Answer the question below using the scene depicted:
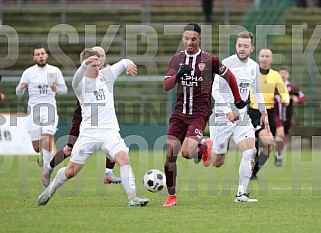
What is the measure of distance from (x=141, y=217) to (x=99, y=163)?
11.5m

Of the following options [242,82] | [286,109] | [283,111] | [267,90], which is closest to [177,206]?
[242,82]

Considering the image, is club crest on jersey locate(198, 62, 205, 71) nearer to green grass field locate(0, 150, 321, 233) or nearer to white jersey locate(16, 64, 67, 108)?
green grass field locate(0, 150, 321, 233)

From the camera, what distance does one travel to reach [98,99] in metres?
11.5

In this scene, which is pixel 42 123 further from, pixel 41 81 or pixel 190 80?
pixel 190 80

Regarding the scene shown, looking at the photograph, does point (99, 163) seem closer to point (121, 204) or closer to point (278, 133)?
point (278, 133)

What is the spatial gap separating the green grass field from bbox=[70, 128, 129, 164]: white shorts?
705mm

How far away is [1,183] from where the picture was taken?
15727 mm

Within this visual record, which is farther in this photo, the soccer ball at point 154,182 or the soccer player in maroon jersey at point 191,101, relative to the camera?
the soccer ball at point 154,182

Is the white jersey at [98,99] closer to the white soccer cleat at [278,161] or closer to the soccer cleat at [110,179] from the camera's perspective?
the soccer cleat at [110,179]

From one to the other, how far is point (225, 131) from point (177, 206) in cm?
204

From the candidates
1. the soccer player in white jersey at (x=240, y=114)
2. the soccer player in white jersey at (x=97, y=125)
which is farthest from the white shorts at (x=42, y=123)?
the soccer player in white jersey at (x=97, y=125)

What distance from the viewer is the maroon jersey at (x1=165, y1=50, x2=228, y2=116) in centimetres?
1165

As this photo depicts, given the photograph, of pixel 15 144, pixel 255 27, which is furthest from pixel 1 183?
pixel 255 27

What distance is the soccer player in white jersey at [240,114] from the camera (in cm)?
1259
